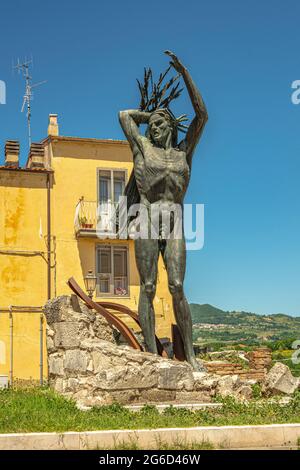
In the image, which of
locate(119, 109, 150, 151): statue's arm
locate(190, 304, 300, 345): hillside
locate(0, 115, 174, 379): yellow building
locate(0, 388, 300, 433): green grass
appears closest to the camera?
locate(0, 388, 300, 433): green grass

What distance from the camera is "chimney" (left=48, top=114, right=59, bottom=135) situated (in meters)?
31.2

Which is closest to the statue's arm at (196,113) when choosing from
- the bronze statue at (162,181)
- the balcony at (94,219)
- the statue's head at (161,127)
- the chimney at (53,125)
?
the bronze statue at (162,181)

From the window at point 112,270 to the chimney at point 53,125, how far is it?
505cm

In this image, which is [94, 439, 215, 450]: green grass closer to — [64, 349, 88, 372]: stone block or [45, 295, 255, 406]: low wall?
[45, 295, 255, 406]: low wall

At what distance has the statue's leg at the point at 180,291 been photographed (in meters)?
10.0

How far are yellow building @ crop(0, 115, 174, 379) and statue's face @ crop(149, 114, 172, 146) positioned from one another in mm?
18538

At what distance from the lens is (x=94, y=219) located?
30562 millimetres

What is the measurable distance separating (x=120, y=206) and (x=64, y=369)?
96.9 inches

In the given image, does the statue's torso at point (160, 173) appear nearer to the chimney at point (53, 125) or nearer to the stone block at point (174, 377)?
the stone block at point (174, 377)

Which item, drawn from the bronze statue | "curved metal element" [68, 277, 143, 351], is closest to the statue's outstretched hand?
the bronze statue

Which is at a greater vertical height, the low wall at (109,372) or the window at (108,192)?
the window at (108,192)

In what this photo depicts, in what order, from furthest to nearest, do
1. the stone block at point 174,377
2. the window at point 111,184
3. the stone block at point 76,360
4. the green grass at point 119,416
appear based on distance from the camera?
the window at point 111,184
the stone block at point 76,360
the stone block at point 174,377
the green grass at point 119,416
